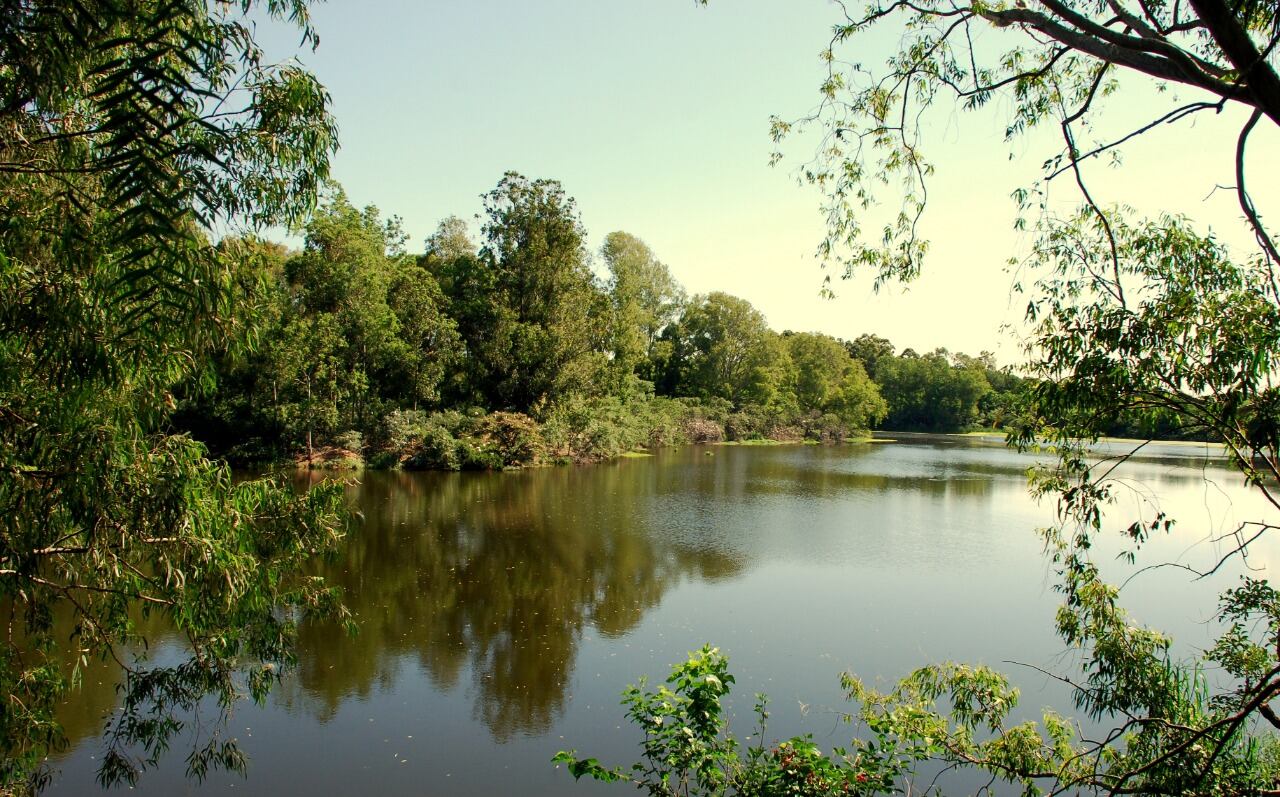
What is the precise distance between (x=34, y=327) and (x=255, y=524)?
1.75m

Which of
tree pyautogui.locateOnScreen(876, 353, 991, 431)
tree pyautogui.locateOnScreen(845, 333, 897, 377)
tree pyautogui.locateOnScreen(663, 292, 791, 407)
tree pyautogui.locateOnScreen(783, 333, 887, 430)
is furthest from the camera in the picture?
tree pyautogui.locateOnScreen(845, 333, 897, 377)

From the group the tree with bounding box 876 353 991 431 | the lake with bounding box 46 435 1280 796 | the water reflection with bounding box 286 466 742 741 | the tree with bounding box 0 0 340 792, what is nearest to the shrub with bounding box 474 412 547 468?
the lake with bounding box 46 435 1280 796

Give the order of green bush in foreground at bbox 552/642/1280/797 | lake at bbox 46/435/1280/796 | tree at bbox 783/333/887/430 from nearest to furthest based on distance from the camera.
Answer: green bush in foreground at bbox 552/642/1280/797 < lake at bbox 46/435/1280/796 < tree at bbox 783/333/887/430

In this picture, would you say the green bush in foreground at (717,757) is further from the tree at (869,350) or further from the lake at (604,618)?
the tree at (869,350)

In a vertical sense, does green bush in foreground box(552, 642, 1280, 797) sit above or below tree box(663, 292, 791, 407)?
below

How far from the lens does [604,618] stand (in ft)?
32.3

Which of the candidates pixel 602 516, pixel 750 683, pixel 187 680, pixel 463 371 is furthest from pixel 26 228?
pixel 463 371

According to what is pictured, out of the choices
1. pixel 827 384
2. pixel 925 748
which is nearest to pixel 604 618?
pixel 925 748

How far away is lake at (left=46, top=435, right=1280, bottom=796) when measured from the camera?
6.32m

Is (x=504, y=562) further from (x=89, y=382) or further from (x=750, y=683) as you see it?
(x=89, y=382)

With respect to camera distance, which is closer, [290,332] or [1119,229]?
[1119,229]

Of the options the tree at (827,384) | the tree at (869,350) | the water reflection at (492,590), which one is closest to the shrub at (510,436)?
the water reflection at (492,590)

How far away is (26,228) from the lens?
11.1 feet

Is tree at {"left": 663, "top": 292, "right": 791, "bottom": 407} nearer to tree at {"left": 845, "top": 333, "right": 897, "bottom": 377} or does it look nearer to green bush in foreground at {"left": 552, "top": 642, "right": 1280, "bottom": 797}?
tree at {"left": 845, "top": 333, "right": 897, "bottom": 377}
